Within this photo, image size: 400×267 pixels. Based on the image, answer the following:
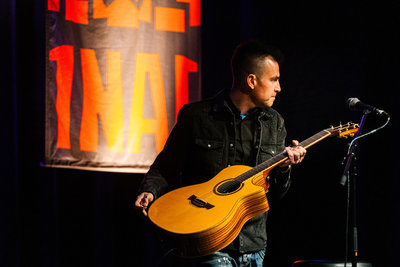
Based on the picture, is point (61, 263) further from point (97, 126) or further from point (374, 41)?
point (374, 41)

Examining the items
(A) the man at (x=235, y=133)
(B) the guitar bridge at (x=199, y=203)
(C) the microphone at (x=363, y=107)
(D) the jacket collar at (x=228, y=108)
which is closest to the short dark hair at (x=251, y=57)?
(A) the man at (x=235, y=133)

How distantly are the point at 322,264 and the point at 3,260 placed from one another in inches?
107

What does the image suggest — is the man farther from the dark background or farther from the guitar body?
the dark background

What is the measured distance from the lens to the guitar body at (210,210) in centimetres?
185

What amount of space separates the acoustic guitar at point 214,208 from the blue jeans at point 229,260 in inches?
8.6

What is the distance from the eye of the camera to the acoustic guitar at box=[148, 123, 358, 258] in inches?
73.2

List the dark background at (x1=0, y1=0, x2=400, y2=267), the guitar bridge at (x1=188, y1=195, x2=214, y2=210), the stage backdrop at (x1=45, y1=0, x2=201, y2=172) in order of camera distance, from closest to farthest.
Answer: the guitar bridge at (x1=188, y1=195, x2=214, y2=210) → the dark background at (x1=0, y1=0, x2=400, y2=267) → the stage backdrop at (x1=45, y1=0, x2=201, y2=172)

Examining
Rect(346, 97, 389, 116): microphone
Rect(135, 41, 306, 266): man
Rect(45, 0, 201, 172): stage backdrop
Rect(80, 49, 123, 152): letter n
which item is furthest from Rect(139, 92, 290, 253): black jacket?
Rect(80, 49, 123, 152): letter n

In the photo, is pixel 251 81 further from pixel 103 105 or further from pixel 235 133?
pixel 103 105

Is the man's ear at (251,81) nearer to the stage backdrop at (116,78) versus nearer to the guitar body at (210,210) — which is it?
the guitar body at (210,210)

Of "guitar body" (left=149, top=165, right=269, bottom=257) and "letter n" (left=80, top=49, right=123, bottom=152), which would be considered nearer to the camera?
"guitar body" (left=149, top=165, right=269, bottom=257)

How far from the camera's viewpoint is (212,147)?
239 centimetres

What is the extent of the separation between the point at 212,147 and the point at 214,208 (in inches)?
19.8

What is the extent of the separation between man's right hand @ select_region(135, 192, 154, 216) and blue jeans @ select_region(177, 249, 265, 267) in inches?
16.7
